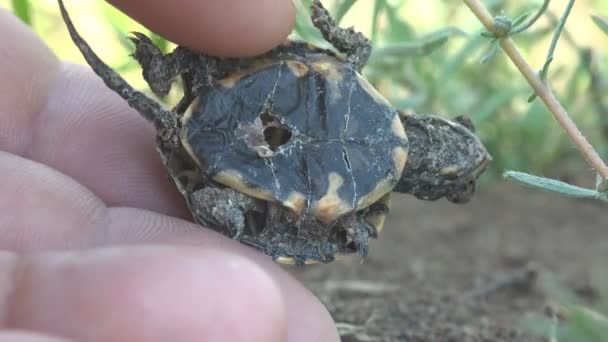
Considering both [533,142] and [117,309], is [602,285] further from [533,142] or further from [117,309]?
[533,142]

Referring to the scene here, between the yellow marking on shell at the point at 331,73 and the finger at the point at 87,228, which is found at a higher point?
the yellow marking on shell at the point at 331,73

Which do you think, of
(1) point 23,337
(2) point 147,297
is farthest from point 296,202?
(1) point 23,337

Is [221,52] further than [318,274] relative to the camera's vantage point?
No

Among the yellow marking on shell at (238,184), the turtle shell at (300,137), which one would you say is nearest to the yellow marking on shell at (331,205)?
the turtle shell at (300,137)

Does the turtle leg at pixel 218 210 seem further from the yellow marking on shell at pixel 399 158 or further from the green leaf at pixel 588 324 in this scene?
the green leaf at pixel 588 324

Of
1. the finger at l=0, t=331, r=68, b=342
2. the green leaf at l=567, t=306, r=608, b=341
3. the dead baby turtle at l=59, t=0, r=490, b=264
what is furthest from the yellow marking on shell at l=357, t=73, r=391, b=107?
the finger at l=0, t=331, r=68, b=342

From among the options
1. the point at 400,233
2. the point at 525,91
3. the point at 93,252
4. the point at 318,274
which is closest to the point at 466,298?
the point at 318,274

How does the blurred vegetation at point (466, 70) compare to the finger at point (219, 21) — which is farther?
the blurred vegetation at point (466, 70)
